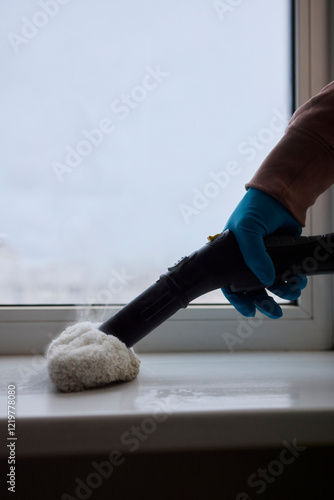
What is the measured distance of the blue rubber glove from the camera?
1.69ft

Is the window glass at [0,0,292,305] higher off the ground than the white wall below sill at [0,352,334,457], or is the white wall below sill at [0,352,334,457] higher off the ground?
the window glass at [0,0,292,305]

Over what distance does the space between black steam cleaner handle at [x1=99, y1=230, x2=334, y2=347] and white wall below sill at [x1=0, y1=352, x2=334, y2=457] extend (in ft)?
0.28

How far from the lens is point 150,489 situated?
1.87 feet

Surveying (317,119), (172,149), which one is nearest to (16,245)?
(172,149)

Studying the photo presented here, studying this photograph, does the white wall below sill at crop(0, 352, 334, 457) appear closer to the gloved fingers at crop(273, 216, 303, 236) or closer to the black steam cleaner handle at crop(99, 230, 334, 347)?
the black steam cleaner handle at crop(99, 230, 334, 347)

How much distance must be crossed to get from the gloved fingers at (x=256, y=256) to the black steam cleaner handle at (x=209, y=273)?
15 millimetres

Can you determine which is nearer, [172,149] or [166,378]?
[166,378]

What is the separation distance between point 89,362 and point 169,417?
130 millimetres

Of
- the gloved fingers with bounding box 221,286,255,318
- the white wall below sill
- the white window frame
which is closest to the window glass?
the white window frame

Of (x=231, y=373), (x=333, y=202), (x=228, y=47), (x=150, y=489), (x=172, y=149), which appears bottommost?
(x=150, y=489)

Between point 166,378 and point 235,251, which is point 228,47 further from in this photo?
point 166,378

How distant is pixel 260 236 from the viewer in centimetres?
53

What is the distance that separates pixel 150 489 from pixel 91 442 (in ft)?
0.85

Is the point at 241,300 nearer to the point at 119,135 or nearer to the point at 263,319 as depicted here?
the point at 263,319
